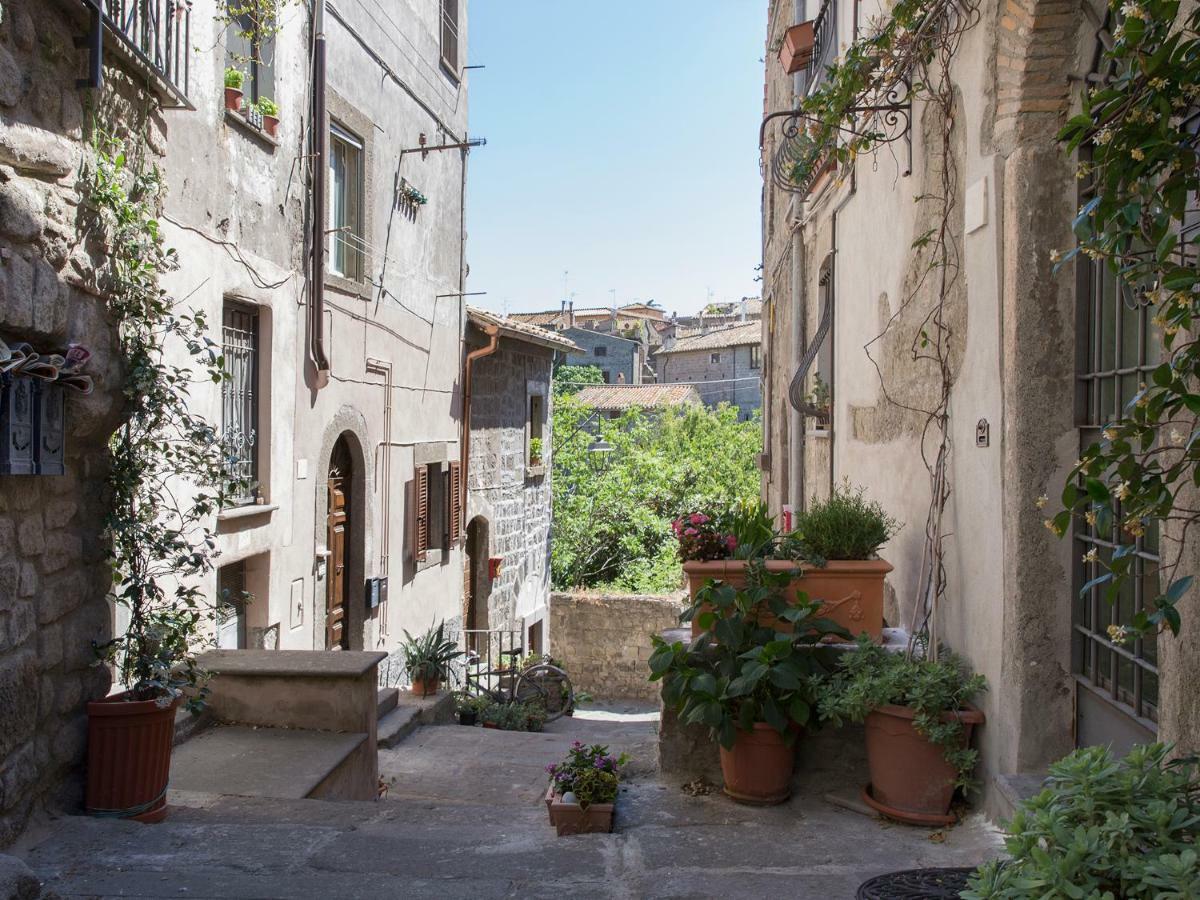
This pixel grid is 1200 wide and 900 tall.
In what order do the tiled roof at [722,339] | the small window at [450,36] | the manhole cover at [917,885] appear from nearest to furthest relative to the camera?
the manhole cover at [917,885] < the small window at [450,36] < the tiled roof at [722,339]

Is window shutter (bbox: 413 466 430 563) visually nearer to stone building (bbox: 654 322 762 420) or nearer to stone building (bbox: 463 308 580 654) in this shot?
stone building (bbox: 463 308 580 654)

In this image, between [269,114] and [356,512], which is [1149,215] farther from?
[356,512]

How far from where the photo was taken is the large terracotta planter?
15.3 feet

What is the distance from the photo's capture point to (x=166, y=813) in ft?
14.0

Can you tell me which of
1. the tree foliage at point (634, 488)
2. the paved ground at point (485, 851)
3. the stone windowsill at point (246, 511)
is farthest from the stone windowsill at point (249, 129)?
the tree foliage at point (634, 488)

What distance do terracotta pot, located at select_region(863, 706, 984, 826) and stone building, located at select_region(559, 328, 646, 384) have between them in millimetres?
39472

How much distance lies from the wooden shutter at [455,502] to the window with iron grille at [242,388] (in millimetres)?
4580

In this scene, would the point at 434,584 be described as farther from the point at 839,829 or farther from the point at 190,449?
the point at 839,829

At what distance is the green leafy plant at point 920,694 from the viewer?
3.99 m

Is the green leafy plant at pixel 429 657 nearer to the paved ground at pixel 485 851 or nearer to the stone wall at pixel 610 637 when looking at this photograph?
the paved ground at pixel 485 851

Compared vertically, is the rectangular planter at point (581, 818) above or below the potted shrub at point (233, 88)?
below

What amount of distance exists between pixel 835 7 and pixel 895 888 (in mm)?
6724

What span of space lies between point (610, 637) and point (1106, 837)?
562 inches

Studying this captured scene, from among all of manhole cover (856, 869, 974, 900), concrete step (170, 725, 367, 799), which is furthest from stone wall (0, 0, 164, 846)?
manhole cover (856, 869, 974, 900)
